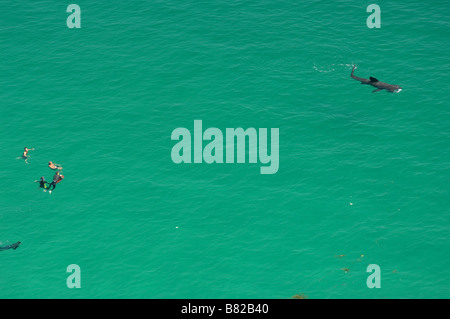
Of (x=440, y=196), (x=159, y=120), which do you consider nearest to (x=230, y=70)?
(x=159, y=120)

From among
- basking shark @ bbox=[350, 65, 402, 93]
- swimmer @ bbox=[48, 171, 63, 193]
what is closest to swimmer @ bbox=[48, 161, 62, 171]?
swimmer @ bbox=[48, 171, 63, 193]

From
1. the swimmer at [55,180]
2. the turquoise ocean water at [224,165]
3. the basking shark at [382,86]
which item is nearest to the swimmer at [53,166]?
the turquoise ocean water at [224,165]

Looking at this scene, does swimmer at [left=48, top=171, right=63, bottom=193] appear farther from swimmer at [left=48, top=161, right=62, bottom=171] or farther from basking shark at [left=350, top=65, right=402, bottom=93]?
basking shark at [left=350, top=65, right=402, bottom=93]

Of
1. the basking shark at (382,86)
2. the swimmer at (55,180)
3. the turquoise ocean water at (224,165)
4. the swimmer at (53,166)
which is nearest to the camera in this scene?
the turquoise ocean water at (224,165)

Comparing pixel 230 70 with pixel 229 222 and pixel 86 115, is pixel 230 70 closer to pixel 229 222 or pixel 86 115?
pixel 86 115

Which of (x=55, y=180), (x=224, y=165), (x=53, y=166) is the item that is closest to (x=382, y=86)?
(x=224, y=165)

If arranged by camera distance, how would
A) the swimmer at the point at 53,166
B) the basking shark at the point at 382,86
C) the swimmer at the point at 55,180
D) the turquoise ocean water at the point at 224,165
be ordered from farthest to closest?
the basking shark at the point at 382,86 < the swimmer at the point at 53,166 < the swimmer at the point at 55,180 < the turquoise ocean water at the point at 224,165

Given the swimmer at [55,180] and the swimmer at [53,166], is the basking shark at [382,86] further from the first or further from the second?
the swimmer at [55,180]

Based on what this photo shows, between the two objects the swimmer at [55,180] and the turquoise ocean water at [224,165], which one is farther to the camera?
the swimmer at [55,180]
